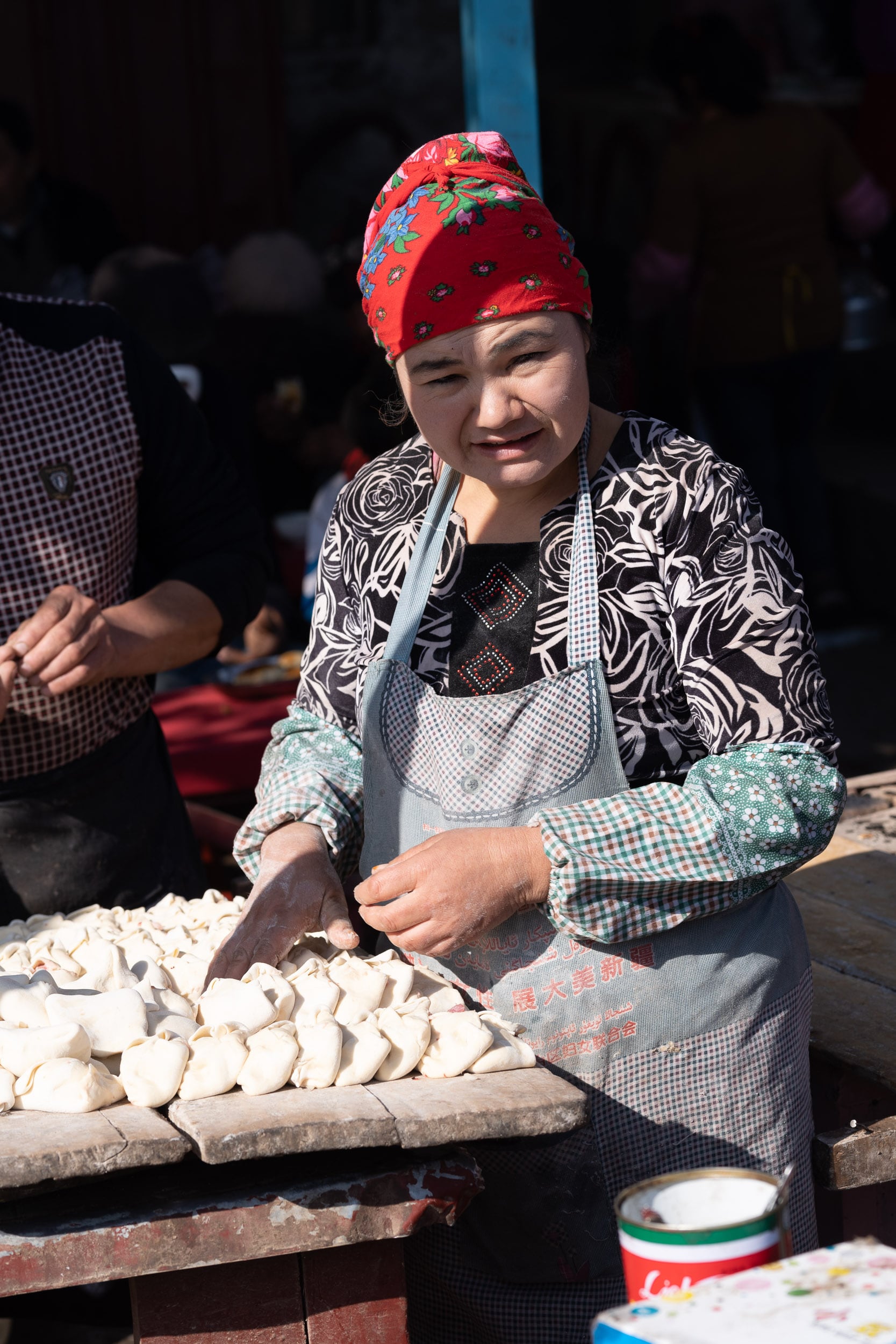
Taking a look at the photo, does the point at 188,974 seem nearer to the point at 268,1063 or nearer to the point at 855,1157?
the point at 268,1063

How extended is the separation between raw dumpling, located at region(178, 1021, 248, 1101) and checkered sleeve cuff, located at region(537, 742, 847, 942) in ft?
1.29

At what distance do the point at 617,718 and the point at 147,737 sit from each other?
1.16 m

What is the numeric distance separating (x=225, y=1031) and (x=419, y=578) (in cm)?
65

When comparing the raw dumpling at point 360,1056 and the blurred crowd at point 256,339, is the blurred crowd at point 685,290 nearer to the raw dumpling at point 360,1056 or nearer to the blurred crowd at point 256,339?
the blurred crowd at point 256,339

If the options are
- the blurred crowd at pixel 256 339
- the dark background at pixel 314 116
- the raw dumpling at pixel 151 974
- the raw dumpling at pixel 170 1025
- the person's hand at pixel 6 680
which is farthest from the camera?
the dark background at pixel 314 116

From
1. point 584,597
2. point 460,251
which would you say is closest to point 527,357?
point 460,251

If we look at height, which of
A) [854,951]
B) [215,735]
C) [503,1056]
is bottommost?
[215,735]

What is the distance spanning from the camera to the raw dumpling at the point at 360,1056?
160cm

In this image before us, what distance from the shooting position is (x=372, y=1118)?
4.91 feet

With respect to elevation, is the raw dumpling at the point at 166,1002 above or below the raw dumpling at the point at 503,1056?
below

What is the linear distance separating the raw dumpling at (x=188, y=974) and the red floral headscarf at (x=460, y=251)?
79 centimetres

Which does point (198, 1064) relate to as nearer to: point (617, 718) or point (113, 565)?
point (617, 718)

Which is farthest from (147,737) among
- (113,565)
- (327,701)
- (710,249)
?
(710,249)

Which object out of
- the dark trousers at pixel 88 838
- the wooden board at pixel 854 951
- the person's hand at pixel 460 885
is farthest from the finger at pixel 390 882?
the dark trousers at pixel 88 838
